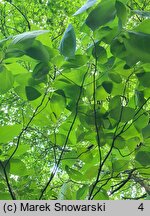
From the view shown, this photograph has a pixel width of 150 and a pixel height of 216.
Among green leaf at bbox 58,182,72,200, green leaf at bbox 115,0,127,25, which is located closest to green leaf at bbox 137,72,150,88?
green leaf at bbox 115,0,127,25

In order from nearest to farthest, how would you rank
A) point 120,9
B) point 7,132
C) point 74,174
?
point 120,9 → point 7,132 → point 74,174

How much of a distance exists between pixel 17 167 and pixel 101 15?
33cm

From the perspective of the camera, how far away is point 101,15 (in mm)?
510

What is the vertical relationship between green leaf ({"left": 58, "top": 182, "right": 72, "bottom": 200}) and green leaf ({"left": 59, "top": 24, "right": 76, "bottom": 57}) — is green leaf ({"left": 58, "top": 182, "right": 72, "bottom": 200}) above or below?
below

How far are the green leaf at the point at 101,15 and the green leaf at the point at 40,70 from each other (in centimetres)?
11

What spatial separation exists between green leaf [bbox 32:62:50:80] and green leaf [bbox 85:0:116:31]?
11cm

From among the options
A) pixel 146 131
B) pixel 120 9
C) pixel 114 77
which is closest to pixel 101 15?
pixel 120 9

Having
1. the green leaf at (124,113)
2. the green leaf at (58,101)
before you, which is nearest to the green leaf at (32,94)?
the green leaf at (58,101)

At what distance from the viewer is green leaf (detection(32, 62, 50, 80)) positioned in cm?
59

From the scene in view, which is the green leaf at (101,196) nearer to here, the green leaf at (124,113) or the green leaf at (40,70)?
the green leaf at (124,113)

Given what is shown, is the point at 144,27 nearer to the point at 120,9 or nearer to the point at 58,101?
the point at 120,9

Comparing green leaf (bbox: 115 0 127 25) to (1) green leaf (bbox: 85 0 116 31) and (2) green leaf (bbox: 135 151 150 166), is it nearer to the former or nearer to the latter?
(1) green leaf (bbox: 85 0 116 31)

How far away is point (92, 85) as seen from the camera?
26.4 inches

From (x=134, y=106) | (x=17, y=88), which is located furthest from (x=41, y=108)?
(x=134, y=106)
